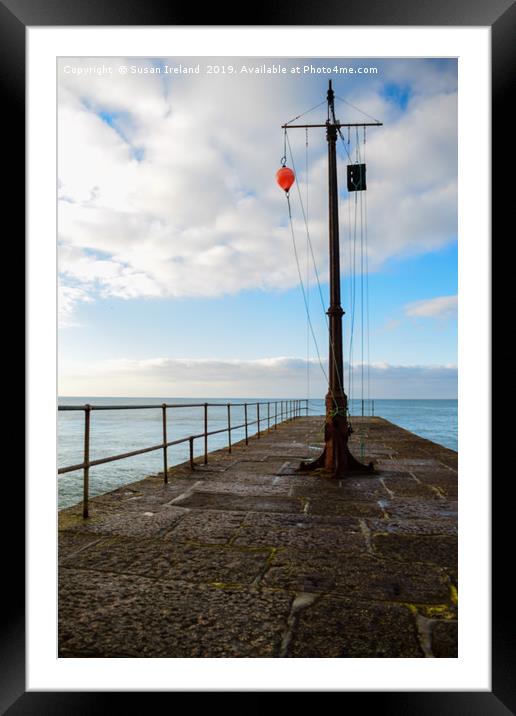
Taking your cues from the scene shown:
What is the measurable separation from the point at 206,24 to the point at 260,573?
2558mm

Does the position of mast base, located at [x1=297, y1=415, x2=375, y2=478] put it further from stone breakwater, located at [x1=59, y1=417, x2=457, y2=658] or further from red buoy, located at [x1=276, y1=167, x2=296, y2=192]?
red buoy, located at [x1=276, y1=167, x2=296, y2=192]

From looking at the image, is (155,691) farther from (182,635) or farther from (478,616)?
(478,616)

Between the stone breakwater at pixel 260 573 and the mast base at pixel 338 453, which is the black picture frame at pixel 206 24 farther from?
the mast base at pixel 338 453

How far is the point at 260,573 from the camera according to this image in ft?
7.15

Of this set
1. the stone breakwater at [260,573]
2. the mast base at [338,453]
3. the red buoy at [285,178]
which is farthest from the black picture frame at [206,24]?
the mast base at [338,453]

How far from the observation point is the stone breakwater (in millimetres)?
1589

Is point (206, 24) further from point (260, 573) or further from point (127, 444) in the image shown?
point (127, 444)

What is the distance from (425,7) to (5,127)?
1.68 m

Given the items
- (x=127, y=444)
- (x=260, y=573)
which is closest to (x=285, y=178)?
(x=260, y=573)

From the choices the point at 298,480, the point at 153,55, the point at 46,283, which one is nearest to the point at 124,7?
the point at 153,55

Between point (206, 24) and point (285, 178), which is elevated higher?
point (285, 178)

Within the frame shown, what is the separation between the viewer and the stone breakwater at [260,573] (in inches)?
62.6

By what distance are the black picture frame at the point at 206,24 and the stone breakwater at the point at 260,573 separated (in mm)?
189

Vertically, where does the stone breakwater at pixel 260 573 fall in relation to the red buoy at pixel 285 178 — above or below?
below
